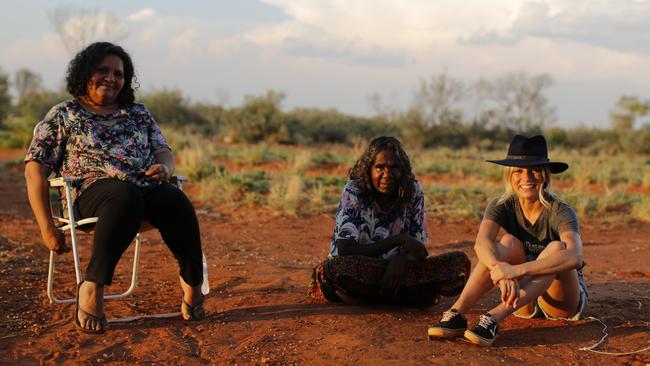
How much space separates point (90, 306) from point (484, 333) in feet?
6.77

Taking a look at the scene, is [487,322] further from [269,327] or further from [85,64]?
[85,64]

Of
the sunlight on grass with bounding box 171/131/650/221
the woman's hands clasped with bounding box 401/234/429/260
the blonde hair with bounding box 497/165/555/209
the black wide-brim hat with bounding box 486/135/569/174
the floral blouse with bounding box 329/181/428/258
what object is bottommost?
the sunlight on grass with bounding box 171/131/650/221

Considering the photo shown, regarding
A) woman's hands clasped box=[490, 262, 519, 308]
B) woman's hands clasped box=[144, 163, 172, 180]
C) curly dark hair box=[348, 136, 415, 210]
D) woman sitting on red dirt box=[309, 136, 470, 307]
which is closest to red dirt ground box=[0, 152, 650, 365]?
woman sitting on red dirt box=[309, 136, 470, 307]

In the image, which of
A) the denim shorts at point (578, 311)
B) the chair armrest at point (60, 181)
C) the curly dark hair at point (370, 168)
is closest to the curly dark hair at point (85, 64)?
the chair armrest at point (60, 181)

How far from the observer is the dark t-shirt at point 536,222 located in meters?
4.09

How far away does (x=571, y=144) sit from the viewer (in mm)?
30578

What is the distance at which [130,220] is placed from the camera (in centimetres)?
402

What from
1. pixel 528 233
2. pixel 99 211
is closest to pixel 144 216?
pixel 99 211

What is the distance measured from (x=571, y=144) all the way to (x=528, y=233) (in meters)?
27.9

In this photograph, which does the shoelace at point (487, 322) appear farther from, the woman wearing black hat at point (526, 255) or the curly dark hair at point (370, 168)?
the curly dark hair at point (370, 168)

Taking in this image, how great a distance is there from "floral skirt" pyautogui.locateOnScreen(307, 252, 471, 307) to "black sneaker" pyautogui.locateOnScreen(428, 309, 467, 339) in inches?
22.0

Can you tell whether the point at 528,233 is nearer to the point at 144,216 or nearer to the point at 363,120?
the point at 144,216

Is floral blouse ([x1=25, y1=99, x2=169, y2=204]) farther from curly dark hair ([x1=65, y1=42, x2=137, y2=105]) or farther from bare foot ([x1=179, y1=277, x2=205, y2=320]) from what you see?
bare foot ([x1=179, y1=277, x2=205, y2=320])

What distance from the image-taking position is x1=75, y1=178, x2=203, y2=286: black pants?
3.94 metres
